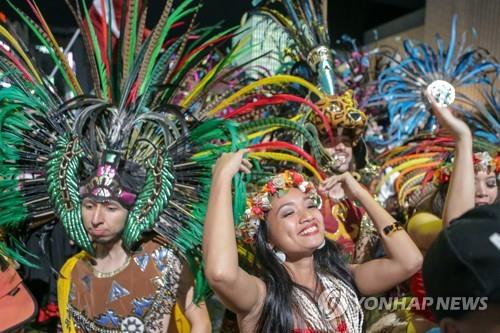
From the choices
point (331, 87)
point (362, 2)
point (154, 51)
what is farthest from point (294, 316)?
point (362, 2)

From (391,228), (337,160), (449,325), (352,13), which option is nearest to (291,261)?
(391,228)

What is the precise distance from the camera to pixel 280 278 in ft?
6.40

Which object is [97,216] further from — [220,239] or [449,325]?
[449,325]

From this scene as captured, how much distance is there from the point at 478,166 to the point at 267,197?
51.4 inches

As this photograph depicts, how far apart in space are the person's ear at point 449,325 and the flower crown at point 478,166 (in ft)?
6.10

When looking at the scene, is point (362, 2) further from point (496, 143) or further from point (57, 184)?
point (57, 184)

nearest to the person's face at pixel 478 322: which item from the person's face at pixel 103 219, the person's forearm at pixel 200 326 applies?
the person's forearm at pixel 200 326

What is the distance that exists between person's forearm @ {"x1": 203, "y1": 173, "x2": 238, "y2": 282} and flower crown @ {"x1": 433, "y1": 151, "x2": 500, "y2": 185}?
154cm

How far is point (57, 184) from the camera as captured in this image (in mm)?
2389

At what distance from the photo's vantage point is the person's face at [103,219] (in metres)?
2.32

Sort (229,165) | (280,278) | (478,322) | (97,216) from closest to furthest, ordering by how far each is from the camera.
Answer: (478,322)
(229,165)
(280,278)
(97,216)

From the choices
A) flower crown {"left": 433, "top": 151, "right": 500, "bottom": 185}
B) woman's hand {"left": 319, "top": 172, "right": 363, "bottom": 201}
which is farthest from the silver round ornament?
flower crown {"left": 433, "top": 151, "right": 500, "bottom": 185}

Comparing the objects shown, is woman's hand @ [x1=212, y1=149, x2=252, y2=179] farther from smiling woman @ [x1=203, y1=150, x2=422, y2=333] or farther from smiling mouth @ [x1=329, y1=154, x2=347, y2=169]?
smiling mouth @ [x1=329, y1=154, x2=347, y2=169]

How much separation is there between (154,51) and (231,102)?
44cm
